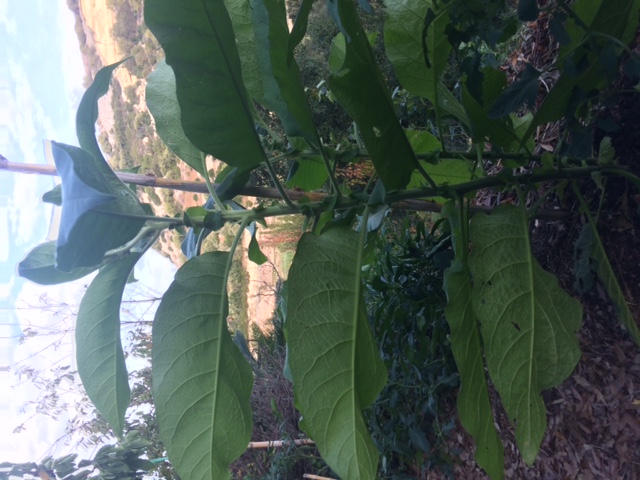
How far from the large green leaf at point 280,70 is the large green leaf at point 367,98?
0.11 metres

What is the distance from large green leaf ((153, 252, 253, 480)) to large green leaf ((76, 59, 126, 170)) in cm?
28

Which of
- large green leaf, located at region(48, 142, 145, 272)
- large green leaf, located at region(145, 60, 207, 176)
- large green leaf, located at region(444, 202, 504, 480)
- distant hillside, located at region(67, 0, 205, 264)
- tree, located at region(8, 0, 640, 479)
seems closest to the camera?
large green leaf, located at region(48, 142, 145, 272)

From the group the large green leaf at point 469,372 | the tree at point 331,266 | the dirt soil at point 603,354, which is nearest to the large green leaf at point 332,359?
the tree at point 331,266

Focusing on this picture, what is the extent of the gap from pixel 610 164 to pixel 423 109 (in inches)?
63.3

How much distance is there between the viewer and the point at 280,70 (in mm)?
874

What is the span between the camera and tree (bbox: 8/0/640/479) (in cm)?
84

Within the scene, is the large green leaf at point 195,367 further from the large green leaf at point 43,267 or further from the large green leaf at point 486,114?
the large green leaf at point 486,114

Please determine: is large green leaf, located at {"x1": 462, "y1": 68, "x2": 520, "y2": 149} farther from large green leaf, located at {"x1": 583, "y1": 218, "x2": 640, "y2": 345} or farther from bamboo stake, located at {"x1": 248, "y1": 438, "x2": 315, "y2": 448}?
bamboo stake, located at {"x1": 248, "y1": 438, "x2": 315, "y2": 448}

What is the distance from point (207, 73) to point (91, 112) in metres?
0.25

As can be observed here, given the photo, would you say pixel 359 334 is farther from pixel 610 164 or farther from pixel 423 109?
pixel 423 109

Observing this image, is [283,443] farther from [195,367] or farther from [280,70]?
[280,70]

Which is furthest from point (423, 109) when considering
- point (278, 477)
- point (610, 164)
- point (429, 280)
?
point (278, 477)

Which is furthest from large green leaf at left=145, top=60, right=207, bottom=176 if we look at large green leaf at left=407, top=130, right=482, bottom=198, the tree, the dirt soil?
the dirt soil

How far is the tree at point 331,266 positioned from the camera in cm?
84
